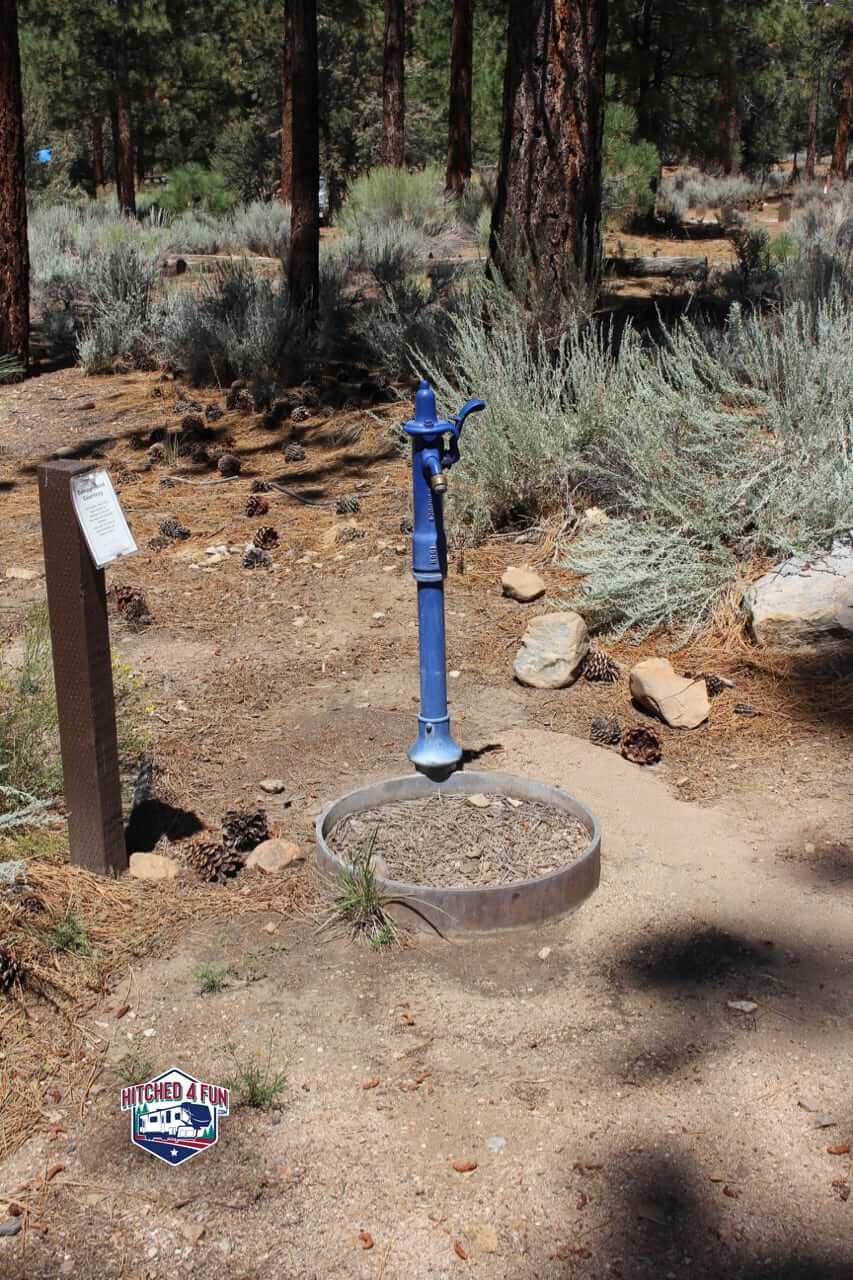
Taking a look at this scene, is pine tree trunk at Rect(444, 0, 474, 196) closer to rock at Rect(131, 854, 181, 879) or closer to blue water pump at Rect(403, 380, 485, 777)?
blue water pump at Rect(403, 380, 485, 777)

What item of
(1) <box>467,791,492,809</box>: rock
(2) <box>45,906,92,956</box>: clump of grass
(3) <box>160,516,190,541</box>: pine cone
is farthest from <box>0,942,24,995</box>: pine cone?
(3) <box>160,516,190,541</box>: pine cone

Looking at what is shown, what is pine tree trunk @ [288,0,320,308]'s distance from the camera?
1072cm

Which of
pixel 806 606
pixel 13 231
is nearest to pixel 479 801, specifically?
pixel 806 606

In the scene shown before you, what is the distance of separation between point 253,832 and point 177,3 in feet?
88.7

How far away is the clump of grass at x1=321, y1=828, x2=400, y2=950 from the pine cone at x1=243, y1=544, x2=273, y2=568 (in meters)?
3.17

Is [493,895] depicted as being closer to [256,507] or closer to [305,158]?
[256,507]

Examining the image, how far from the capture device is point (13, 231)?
11086 mm

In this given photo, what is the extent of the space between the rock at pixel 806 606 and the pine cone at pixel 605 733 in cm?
75

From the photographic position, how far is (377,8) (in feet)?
99.0

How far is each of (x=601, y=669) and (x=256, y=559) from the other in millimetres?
2100

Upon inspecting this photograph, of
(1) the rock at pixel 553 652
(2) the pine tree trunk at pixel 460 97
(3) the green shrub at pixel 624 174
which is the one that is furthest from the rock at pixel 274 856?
(2) the pine tree trunk at pixel 460 97

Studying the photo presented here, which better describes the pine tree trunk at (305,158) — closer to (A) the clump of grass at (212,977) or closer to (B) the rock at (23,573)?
(B) the rock at (23,573)

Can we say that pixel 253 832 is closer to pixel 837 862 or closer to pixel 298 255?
pixel 837 862

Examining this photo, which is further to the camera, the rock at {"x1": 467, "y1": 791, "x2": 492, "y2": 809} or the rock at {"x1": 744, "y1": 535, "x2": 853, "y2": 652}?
the rock at {"x1": 744, "y1": 535, "x2": 853, "y2": 652}
